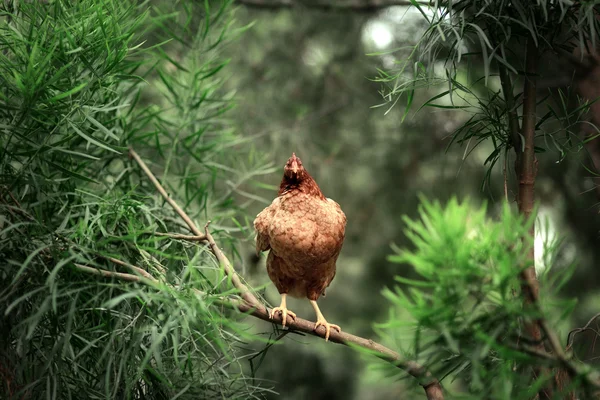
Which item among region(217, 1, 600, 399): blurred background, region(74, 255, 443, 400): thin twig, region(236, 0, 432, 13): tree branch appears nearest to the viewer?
region(74, 255, 443, 400): thin twig

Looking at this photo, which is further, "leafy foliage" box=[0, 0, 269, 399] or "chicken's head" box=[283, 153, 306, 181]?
"chicken's head" box=[283, 153, 306, 181]

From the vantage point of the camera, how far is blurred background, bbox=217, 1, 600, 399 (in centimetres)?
186

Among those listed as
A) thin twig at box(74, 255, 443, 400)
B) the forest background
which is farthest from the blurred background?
thin twig at box(74, 255, 443, 400)

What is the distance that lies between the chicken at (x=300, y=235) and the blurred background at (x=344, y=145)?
837 mm

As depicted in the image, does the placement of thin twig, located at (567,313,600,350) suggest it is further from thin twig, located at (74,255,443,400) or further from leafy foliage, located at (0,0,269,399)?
leafy foliage, located at (0,0,269,399)

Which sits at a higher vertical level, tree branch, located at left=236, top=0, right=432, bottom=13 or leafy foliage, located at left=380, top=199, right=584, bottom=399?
tree branch, located at left=236, top=0, right=432, bottom=13

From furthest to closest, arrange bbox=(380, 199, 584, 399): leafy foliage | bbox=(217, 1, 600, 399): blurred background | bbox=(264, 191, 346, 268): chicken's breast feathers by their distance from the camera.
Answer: bbox=(217, 1, 600, 399): blurred background < bbox=(264, 191, 346, 268): chicken's breast feathers < bbox=(380, 199, 584, 399): leafy foliage

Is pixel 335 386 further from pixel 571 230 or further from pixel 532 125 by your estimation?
pixel 532 125

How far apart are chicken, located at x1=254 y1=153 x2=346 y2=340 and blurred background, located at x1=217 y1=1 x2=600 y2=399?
84 centimetres

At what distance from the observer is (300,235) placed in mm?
863

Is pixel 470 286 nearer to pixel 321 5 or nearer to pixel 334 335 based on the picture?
pixel 334 335

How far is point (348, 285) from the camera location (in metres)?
2.39

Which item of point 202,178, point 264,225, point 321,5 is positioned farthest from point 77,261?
point 321,5

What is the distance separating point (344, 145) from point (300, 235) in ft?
4.42
